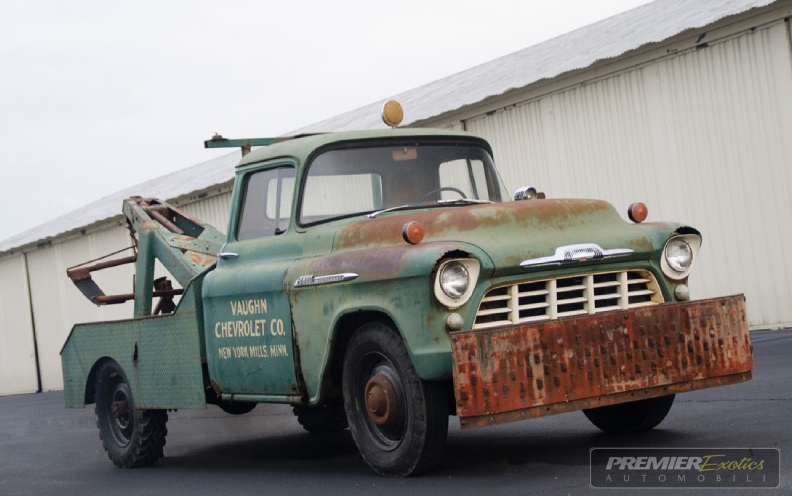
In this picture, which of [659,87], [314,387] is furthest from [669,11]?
[314,387]

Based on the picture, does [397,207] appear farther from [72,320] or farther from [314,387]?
[72,320]

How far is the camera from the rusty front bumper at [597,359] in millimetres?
5848

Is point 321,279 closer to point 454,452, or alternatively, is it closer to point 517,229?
point 517,229

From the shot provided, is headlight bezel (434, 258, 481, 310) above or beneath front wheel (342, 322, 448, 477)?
above

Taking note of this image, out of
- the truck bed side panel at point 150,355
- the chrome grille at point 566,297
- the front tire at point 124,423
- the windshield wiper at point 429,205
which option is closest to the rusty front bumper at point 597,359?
the chrome grille at point 566,297

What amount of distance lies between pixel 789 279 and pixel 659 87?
3093mm

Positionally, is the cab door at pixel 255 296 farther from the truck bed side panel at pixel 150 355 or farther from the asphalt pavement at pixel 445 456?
the asphalt pavement at pixel 445 456

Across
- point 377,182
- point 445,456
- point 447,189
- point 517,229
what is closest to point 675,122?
point 447,189

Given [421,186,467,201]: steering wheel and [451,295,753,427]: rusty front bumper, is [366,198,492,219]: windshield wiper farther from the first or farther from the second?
[451,295,753,427]: rusty front bumper

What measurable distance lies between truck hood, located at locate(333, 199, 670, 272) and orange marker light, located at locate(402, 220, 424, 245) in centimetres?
A: 14

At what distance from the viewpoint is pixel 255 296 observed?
7547 millimetres

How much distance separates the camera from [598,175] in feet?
53.4

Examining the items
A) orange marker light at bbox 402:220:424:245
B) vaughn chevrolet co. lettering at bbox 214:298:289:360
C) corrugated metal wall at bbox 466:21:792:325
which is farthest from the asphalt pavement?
corrugated metal wall at bbox 466:21:792:325

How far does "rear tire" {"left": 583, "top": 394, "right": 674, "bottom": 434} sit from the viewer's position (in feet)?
24.1
